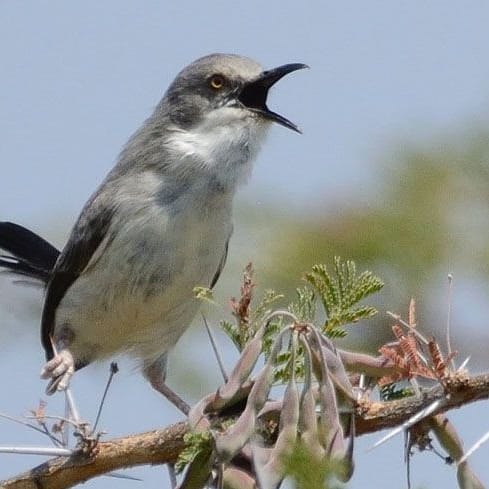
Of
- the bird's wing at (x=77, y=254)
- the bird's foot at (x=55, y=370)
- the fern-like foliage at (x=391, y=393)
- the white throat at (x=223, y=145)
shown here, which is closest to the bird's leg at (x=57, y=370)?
the bird's foot at (x=55, y=370)

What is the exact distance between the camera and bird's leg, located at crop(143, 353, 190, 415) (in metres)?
6.05

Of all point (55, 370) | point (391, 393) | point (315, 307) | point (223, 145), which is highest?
point (315, 307)

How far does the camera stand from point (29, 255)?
22.4 ft

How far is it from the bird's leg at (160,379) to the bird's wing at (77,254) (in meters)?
0.57

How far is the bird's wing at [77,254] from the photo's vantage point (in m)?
5.77

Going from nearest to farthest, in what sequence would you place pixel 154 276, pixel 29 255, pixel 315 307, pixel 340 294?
1. pixel 315 307
2. pixel 340 294
3. pixel 154 276
4. pixel 29 255

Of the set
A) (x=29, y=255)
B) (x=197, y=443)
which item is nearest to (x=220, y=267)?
(x=29, y=255)

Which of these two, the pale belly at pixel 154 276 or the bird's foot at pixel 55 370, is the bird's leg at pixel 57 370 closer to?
the bird's foot at pixel 55 370

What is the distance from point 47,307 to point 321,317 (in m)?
3.69

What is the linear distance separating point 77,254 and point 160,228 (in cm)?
74

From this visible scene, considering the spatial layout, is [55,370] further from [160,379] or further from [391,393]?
[391,393]

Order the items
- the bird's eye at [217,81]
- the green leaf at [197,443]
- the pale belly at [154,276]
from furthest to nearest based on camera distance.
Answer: the bird's eye at [217,81] < the pale belly at [154,276] < the green leaf at [197,443]

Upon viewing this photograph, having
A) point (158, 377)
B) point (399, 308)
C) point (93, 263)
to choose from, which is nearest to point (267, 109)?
point (93, 263)

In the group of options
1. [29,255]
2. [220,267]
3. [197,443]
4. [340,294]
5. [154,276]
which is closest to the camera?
[197,443]
